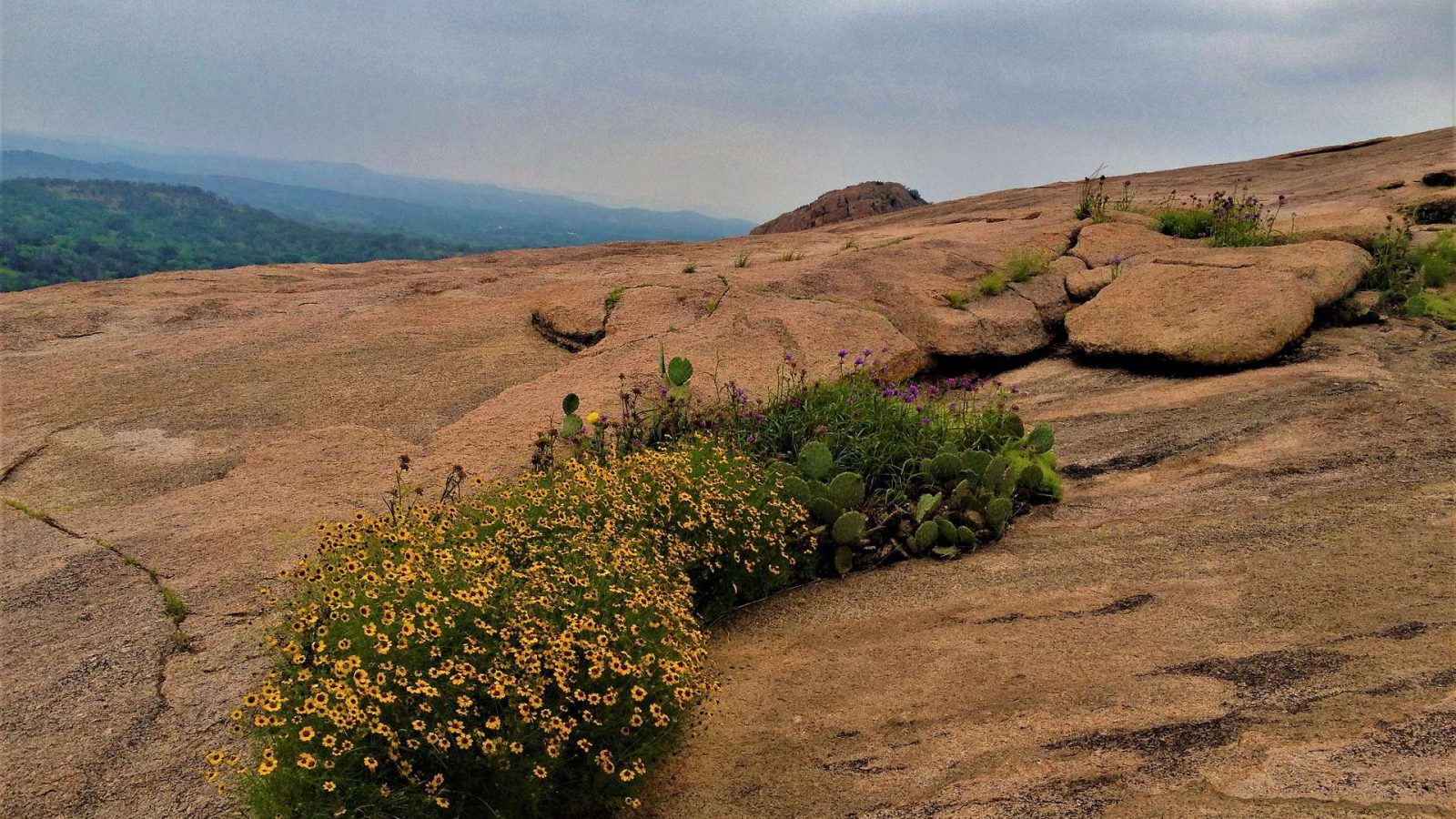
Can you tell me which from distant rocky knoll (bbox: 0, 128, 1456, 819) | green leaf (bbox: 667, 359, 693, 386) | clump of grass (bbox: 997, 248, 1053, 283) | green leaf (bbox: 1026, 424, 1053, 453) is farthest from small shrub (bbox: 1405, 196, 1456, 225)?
green leaf (bbox: 667, 359, 693, 386)

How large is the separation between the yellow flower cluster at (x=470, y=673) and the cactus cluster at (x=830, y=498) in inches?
49.4

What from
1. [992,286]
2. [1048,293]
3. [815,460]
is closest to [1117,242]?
[1048,293]

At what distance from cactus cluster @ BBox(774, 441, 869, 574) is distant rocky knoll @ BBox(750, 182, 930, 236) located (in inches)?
966

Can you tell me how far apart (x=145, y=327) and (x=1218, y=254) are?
11.1 meters

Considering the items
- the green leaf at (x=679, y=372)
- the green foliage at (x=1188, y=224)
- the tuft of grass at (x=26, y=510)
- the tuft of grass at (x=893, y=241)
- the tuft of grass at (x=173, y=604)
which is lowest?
the tuft of grass at (x=173, y=604)

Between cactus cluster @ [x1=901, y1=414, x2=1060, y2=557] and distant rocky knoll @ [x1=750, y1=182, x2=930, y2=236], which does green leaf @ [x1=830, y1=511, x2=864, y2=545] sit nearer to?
cactus cluster @ [x1=901, y1=414, x2=1060, y2=557]

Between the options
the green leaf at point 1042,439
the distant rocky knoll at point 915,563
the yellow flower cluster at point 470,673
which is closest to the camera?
the yellow flower cluster at point 470,673

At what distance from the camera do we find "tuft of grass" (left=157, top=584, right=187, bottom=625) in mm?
4207

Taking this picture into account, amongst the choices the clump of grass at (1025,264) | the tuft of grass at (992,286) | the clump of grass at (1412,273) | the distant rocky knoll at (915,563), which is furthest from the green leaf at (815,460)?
the clump of grass at (1412,273)

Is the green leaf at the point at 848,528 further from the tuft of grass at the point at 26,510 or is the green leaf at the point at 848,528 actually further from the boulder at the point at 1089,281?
the boulder at the point at 1089,281

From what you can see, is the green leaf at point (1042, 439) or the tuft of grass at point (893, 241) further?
the tuft of grass at point (893, 241)

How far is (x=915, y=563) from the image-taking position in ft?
18.0

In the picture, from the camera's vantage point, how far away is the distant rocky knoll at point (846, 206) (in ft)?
100

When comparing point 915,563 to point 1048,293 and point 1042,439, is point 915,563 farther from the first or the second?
point 1048,293
